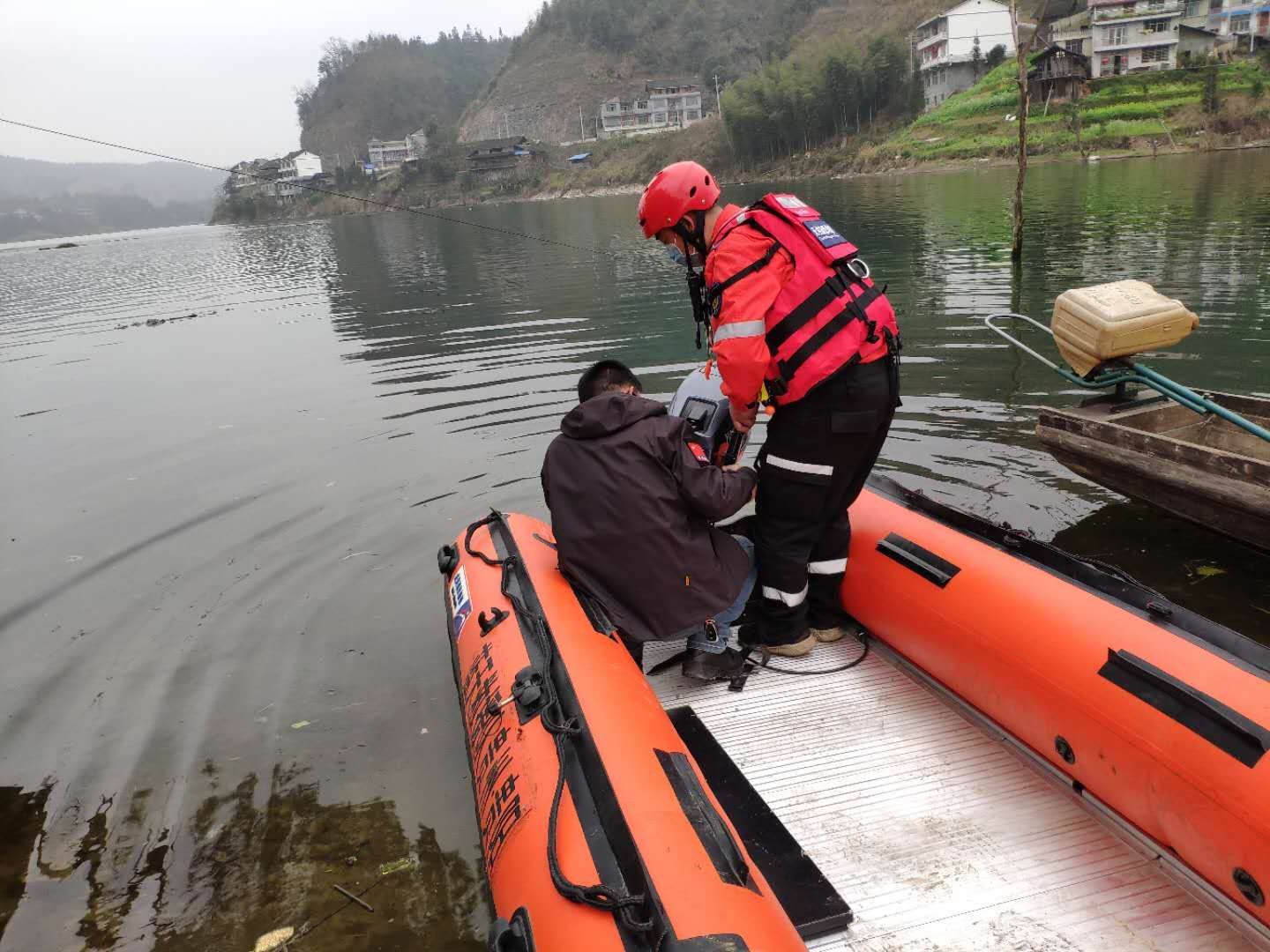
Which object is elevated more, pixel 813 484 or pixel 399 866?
pixel 813 484

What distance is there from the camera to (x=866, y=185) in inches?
1612

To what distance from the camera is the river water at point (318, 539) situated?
3049mm

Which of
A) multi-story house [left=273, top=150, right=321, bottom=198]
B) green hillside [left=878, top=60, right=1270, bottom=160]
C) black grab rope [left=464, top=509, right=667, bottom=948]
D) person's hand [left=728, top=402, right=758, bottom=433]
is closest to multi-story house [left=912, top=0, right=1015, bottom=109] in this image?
green hillside [left=878, top=60, right=1270, bottom=160]

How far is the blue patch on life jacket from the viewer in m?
2.98

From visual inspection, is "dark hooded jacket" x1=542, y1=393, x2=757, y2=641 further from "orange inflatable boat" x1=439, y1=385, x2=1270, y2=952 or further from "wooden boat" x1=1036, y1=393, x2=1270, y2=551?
"wooden boat" x1=1036, y1=393, x2=1270, y2=551

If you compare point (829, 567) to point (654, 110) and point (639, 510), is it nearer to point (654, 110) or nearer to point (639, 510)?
point (639, 510)

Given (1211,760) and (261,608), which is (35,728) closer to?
(261,608)

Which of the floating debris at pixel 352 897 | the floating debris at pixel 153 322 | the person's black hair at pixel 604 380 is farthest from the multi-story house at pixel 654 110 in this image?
the floating debris at pixel 352 897

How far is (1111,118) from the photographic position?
4162cm

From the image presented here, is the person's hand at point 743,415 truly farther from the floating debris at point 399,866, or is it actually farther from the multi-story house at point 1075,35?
the multi-story house at point 1075,35

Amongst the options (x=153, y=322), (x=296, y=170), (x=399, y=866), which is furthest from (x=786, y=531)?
(x=296, y=170)

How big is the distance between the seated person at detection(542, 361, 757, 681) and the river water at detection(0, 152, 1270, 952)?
1.12 m

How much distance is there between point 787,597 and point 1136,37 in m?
63.5

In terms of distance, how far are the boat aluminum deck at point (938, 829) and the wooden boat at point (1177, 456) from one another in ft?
6.17
